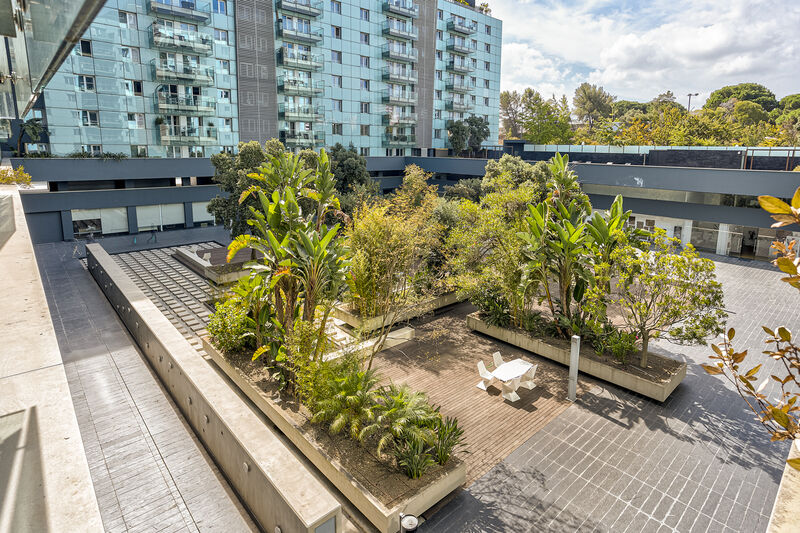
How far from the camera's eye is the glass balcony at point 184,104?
32531 millimetres

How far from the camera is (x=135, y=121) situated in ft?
105

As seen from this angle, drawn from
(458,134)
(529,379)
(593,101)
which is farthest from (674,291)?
(593,101)

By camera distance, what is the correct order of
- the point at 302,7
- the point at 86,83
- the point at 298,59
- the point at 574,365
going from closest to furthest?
the point at 574,365
the point at 86,83
the point at 302,7
the point at 298,59

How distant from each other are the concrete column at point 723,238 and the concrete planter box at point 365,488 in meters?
26.5

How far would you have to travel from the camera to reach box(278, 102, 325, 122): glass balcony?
38719 millimetres

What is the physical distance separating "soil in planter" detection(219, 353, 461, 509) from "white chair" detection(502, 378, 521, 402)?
11.7ft

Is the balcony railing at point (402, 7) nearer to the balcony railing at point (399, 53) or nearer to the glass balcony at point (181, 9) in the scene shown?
the balcony railing at point (399, 53)

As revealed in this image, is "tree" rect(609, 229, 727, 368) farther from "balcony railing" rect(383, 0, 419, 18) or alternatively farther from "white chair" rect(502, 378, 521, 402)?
"balcony railing" rect(383, 0, 419, 18)

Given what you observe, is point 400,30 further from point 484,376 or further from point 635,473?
point 635,473

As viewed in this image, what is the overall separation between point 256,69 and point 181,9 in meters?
6.39

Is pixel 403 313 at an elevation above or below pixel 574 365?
above

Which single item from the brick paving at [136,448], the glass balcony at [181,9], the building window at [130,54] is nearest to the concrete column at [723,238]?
the brick paving at [136,448]

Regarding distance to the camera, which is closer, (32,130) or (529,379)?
(529,379)

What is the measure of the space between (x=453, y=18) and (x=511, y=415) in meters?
48.2
